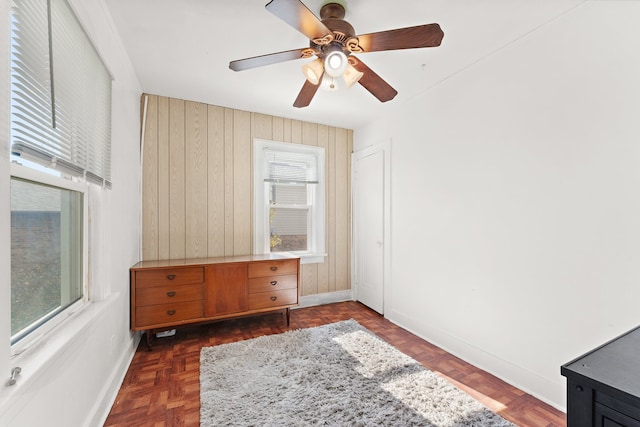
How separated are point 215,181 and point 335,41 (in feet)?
7.25

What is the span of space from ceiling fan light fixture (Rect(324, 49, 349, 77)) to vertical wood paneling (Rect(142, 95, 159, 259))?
7.30ft

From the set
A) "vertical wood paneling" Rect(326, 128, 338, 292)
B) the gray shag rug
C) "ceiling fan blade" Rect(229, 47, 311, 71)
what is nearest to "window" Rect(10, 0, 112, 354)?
"ceiling fan blade" Rect(229, 47, 311, 71)

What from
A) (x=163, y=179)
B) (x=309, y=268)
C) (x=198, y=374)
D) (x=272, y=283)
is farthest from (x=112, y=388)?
(x=309, y=268)

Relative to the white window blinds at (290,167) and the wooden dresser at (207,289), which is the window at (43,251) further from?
the white window blinds at (290,167)

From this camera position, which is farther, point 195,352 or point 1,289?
point 195,352

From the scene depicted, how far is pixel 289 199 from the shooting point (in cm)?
384

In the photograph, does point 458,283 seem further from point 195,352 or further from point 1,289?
point 1,289

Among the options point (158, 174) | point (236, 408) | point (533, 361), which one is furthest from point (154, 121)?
point (533, 361)

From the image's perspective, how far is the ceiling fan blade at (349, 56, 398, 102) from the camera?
1.90 metres

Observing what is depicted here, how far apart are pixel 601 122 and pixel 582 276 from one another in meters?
0.92

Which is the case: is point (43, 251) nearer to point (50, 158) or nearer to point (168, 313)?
point (50, 158)

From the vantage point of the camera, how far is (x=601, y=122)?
5.47ft

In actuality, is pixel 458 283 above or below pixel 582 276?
below

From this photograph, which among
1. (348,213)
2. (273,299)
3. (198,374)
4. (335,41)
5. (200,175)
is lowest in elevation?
(198,374)
